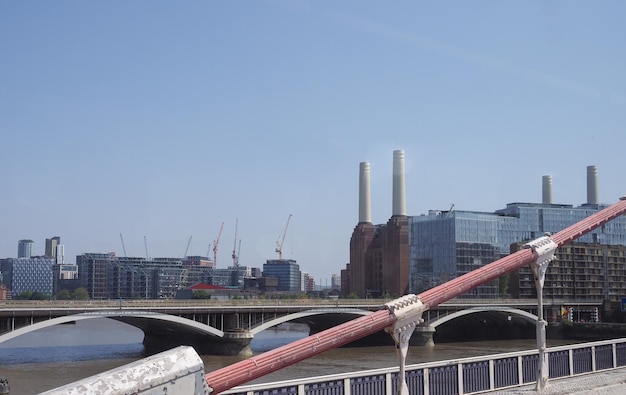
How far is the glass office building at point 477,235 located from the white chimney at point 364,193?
989cm

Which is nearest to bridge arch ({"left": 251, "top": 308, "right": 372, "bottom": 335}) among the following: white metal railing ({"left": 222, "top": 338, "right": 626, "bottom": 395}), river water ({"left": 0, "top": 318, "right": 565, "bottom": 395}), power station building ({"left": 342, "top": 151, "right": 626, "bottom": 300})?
river water ({"left": 0, "top": 318, "right": 565, "bottom": 395})

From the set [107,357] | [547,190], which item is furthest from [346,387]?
[547,190]

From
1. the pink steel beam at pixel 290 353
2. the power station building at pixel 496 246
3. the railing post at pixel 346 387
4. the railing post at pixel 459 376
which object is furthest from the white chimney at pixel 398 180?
the pink steel beam at pixel 290 353

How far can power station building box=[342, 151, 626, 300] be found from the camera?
10806 cm

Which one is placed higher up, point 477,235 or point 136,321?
point 477,235

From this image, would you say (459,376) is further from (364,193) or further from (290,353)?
(364,193)

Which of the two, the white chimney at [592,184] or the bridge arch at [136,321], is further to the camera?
the white chimney at [592,184]

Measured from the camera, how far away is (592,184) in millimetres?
125000

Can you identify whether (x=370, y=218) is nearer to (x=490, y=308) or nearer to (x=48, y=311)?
(x=490, y=308)

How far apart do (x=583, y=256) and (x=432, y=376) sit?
335 ft

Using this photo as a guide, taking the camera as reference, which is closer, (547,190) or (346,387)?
(346,387)

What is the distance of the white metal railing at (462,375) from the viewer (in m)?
12.2

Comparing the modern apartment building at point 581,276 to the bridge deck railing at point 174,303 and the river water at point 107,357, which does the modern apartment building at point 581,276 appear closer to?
the river water at point 107,357

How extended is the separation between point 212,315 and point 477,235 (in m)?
65.0
